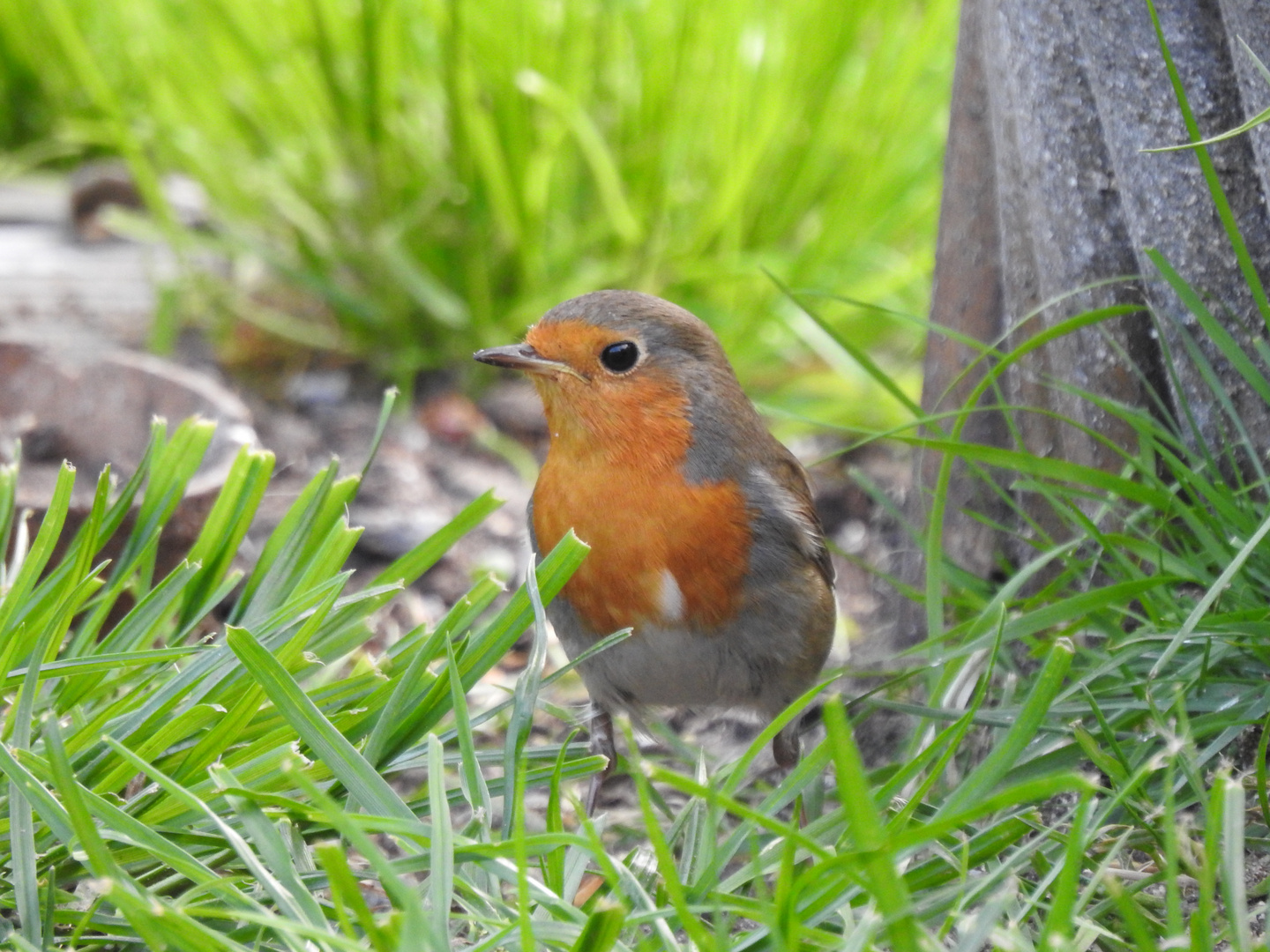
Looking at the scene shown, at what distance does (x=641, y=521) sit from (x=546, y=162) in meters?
1.88

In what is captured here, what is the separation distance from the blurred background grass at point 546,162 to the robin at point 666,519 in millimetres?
1448

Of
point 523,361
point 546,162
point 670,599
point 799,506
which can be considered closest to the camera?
point 670,599

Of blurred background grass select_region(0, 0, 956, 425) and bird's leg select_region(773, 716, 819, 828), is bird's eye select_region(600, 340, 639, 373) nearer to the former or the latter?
bird's leg select_region(773, 716, 819, 828)

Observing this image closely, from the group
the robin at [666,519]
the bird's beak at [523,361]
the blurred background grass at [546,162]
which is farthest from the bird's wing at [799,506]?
the blurred background grass at [546,162]

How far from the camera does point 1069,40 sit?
218cm

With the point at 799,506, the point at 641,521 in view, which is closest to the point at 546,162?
the point at 799,506

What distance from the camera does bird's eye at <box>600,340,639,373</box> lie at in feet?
7.58

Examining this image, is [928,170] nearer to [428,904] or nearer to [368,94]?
[368,94]

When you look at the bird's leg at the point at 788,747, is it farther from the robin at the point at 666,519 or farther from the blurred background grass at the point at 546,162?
the blurred background grass at the point at 546,162

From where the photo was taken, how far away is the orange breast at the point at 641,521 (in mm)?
2158

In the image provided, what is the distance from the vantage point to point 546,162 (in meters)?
3.78

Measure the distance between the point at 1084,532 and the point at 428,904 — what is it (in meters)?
1.15

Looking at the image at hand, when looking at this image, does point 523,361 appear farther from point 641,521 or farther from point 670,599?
point 670,599

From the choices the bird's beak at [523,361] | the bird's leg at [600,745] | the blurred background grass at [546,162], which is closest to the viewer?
the bird's beak at [523,361]
